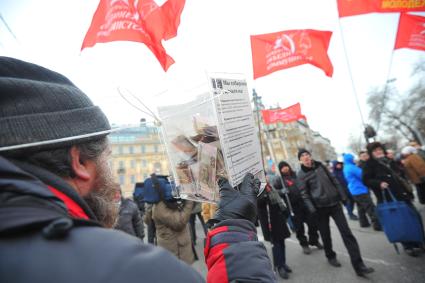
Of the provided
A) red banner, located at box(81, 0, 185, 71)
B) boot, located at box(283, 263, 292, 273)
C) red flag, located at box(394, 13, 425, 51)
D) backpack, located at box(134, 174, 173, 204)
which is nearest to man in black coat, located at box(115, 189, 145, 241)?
backpack, located at box(134, 174, 173, 204)

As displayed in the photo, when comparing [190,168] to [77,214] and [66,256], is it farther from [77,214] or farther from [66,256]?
[66,256]

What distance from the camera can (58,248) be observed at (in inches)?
22.9

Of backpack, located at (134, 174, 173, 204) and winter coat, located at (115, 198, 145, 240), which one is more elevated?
backpack, located at (134, 174, 173, 204)

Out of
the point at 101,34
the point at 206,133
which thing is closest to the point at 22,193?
the point at 206,133

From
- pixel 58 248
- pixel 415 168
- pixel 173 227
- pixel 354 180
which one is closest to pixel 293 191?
pixel 354 180

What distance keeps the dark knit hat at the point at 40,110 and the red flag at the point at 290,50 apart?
4877mm

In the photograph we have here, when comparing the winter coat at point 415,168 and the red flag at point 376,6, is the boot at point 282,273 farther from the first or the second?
the winter coat at point 415,168

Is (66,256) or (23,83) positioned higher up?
(23,83)

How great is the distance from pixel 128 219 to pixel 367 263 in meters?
3.87

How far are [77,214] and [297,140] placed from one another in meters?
82.4

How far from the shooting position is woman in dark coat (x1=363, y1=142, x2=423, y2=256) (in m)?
4.29

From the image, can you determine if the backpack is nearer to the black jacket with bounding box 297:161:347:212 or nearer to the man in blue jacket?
the black jacket with bounding box 297:161:347:212

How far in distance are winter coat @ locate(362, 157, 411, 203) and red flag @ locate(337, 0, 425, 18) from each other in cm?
235

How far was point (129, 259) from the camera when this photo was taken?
609 millimetres
